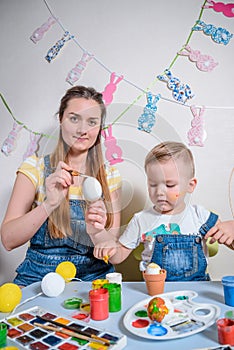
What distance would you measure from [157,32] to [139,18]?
0.09 m

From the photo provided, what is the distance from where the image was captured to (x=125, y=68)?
1315 millimetres

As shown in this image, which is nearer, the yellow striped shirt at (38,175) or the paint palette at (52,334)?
the paint palette at (52,334)

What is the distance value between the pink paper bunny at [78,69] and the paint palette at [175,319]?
907 millimetres

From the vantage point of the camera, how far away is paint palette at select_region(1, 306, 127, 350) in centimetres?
54

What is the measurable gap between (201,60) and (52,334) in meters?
1.06

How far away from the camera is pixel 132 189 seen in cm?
99

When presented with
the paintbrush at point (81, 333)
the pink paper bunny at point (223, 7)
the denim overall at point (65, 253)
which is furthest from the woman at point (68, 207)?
the pink paper bunny at point (223, 7)

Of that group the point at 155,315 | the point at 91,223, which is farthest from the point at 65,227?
the point at 155,315

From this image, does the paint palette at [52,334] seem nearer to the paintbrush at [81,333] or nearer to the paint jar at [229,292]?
the paintbrush at [81,333]

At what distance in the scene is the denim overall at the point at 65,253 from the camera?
3.49ft

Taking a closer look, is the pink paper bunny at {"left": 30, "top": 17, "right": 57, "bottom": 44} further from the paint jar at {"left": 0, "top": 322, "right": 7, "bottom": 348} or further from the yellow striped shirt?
the paint jar at {"left": 0, "top": 322, "right": 7, "bottom": 348}

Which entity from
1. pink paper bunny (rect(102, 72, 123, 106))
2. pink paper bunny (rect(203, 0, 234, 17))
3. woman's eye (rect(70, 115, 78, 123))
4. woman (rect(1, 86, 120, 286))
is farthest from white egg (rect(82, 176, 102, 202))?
pink paper bunny (rect(203, 0, 234, 17))

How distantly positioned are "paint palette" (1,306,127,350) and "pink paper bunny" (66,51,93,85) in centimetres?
91

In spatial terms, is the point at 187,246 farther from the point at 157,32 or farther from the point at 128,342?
the point at 157,32
